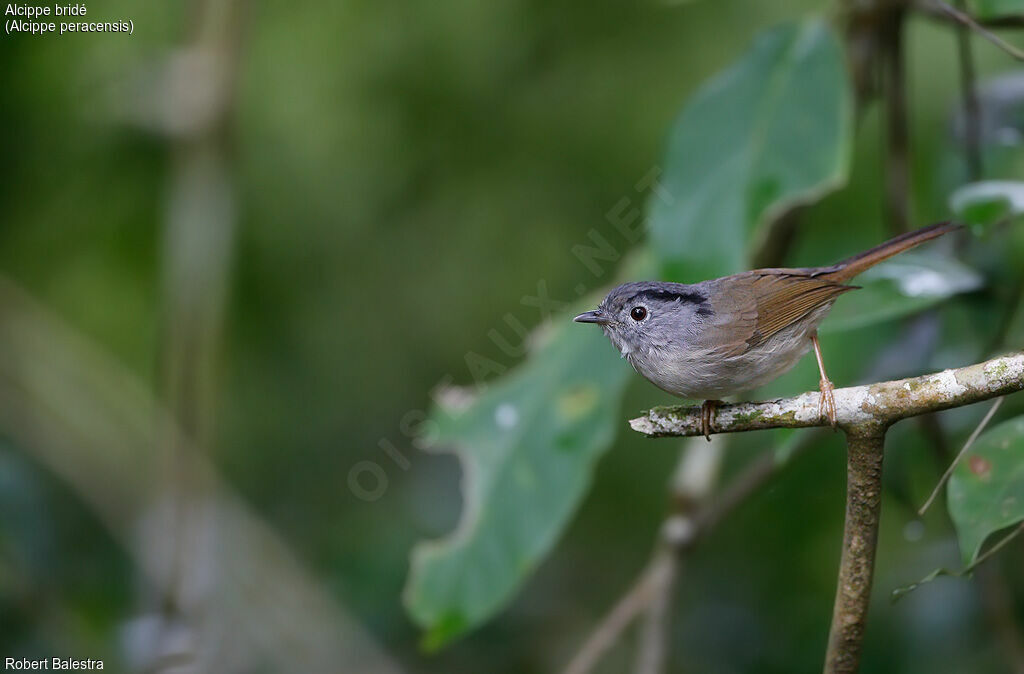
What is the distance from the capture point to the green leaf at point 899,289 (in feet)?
8.58

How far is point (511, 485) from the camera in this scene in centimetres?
305

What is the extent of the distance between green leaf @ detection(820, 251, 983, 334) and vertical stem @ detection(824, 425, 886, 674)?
3.52 ft

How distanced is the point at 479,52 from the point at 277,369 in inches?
75.5

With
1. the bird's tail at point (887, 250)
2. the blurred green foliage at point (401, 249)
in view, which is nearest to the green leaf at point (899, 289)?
the bird's tail at point (887, 250)

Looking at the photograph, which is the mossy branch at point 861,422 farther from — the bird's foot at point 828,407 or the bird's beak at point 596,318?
the bird's beak at point 596,318

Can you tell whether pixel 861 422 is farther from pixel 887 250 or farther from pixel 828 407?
pixel 887 250

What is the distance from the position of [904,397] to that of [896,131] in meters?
2.22

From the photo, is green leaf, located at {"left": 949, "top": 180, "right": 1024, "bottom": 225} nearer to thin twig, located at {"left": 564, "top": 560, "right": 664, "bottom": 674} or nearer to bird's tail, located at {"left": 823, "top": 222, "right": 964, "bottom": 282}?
bird's tail, located at {"left": 823, "top": 222, "right": 964, "bottom": 282}

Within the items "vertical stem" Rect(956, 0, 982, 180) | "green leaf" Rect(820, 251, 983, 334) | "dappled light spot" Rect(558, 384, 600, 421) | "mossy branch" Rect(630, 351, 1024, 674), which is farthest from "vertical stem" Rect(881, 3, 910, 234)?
"mossy branch" Rect(630, 351, 1024, 674)

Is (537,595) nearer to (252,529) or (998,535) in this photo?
(252,529)

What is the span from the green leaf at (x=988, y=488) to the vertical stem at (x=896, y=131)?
1.51 meters

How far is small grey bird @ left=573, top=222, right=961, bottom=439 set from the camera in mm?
2414

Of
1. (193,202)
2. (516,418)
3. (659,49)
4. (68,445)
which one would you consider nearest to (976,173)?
(516,418)

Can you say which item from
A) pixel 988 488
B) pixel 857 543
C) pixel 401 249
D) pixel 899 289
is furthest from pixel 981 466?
pixel 401 249
